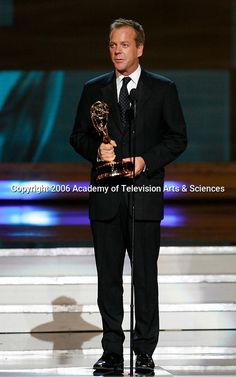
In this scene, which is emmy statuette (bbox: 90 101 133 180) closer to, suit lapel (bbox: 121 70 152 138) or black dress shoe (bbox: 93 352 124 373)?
suit lapel (bbox: 121 70 152 138)

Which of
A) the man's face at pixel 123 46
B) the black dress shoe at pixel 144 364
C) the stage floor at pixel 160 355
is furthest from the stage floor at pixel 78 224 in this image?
the man's face at pixel 123 46

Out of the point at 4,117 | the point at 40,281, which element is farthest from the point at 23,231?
the point at 4,117

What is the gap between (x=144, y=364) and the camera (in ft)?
10.9

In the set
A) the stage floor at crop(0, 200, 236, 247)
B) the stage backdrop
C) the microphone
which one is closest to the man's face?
the microphone

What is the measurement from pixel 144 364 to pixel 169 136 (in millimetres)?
864

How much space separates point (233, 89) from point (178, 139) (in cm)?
467

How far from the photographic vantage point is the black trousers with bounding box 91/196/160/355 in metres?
3.39

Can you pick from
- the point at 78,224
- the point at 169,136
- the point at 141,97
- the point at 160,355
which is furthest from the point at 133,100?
the point at 78,224

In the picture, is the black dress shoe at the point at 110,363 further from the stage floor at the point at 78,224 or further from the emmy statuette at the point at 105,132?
the stage floor at the point at 78,224

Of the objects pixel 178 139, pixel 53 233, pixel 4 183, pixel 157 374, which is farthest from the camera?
pixel 4 183

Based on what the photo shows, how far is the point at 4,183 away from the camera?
25.4 ft

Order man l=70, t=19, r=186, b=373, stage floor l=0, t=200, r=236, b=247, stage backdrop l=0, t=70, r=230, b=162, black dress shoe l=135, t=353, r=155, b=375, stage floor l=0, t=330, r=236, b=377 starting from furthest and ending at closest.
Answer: stage backdrop l=0, t=70, r=230, b=162
stage floor l=0, t=200, r=236, b=247
stage floor l=0, t=330, r=236, b=377
man l=70, t=19, r=186, b=373
black dress shoe l=135, t=353, r=155, b=375

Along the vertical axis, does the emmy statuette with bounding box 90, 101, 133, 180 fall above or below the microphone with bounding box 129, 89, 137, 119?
below

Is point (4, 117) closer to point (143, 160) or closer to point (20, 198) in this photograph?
point (20, 198)
